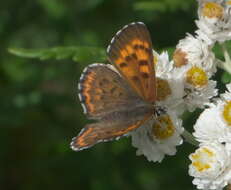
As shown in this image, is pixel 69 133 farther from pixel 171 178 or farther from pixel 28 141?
pixel 171 178

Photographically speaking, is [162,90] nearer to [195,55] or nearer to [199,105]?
[199,105]

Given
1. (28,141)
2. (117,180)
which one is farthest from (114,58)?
(28,141)

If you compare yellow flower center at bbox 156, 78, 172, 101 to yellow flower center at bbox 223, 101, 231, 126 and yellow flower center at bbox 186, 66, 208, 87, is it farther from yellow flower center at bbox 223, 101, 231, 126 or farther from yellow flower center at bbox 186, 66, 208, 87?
yellow flower center at bbox 223, 101, 231, 126

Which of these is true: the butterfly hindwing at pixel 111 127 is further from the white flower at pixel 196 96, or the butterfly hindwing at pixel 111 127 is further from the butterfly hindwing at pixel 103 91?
the white flower at pixel 196 96

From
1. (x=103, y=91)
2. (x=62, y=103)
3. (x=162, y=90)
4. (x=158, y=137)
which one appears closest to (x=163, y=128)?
(x=158, y=137)

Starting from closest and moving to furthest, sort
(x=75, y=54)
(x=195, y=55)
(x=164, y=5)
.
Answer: (x=195, y=55) < (x=75, y=54) < (x=164, y=5)

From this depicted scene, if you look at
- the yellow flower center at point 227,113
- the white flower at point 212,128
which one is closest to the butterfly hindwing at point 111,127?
the white flower at point 212,128

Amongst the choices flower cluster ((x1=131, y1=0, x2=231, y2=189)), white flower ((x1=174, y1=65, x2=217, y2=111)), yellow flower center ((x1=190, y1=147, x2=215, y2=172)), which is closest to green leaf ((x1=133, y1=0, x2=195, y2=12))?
flower cluster ((x1=131, y1=0, x2=231, y2=189))
